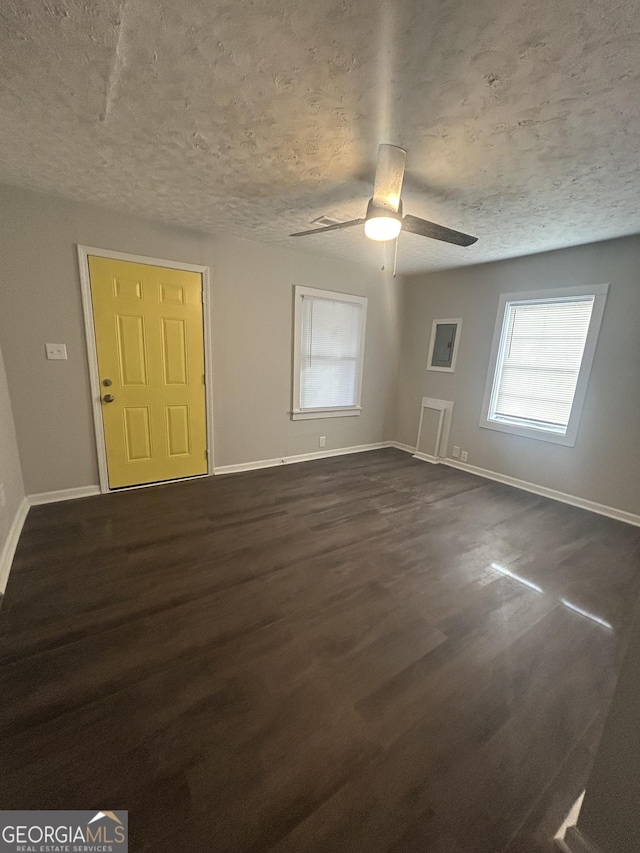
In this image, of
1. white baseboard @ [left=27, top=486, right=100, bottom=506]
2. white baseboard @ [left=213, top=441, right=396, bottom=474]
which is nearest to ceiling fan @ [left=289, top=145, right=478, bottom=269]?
white baseboard @ [left=213, top=441, right=396, bottom=474]

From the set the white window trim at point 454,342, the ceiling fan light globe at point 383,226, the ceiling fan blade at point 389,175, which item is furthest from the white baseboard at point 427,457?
the ceiling fan blade at point 389,175

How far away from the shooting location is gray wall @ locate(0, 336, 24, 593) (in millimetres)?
2148

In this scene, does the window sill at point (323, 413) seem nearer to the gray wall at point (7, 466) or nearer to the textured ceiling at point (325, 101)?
the textured ceiling at point (325, 101)

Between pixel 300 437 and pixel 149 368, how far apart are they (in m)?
1.92

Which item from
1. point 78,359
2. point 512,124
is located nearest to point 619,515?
point 512,124

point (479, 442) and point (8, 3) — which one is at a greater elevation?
point (8, 3)

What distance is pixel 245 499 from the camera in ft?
10.3

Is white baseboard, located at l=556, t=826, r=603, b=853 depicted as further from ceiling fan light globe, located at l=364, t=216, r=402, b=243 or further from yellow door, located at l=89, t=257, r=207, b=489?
yellow door, located at l=89, t=257, r=207, b=489

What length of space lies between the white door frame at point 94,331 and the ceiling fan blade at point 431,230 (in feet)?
6.87

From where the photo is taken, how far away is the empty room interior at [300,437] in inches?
41.9

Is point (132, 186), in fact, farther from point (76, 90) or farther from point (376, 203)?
point (376, 203)

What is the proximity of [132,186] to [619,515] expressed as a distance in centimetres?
491

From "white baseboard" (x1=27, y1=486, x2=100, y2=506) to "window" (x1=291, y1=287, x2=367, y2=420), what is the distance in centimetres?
223

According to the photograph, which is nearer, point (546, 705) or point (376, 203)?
point (546, 705)
